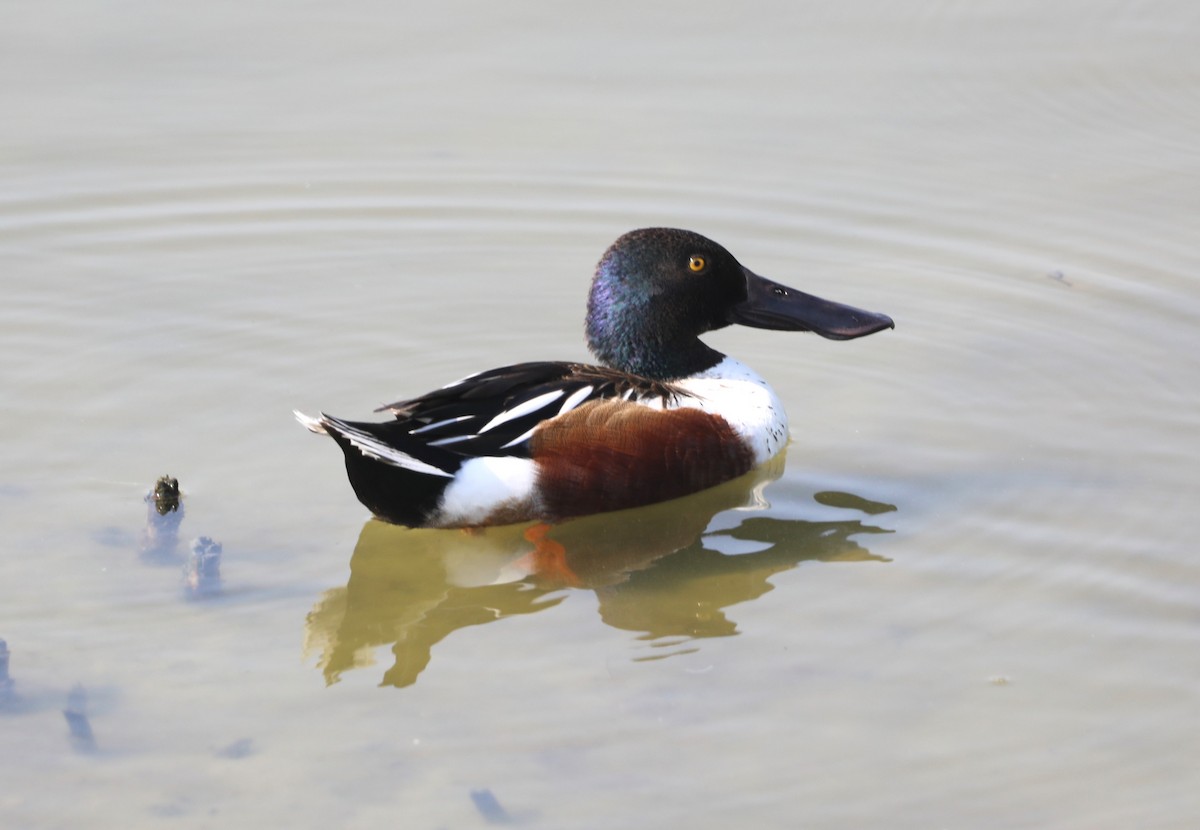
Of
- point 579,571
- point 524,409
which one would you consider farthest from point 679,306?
point 579,571

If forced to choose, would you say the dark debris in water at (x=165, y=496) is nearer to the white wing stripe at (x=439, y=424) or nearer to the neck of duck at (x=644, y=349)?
the white wing stripe at (x=439, y=424)

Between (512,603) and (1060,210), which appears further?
(1060,210)

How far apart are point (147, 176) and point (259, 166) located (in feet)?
2.06

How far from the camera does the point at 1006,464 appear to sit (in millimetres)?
6875

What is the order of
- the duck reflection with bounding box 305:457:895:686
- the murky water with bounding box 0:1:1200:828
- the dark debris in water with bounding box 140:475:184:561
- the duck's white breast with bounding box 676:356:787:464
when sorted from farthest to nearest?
the duck's white breast with bounding box 676:356:787:464 < the dark debris in water with bounding box 140:475:184:561 < the duck reflection with bounding box 305:457:895:686 < the murky water with bounding box 0:1:1200:828

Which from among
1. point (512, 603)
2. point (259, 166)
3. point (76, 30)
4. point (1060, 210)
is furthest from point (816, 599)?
point (76, 30)

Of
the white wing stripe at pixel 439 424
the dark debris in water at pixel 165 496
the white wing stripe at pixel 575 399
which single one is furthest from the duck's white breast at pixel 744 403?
the dark debris in water at pixel 165 496

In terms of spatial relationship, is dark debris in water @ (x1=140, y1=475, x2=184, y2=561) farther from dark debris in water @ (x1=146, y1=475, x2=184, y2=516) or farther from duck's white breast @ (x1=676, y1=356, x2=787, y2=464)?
duck's white breast @ (x1=676, y1=356, x2=787, y2=464)

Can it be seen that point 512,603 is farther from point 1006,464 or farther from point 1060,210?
point 1060,210

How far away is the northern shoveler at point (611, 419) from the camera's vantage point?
20.9 ft

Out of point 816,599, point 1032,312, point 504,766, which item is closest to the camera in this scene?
point 504,766

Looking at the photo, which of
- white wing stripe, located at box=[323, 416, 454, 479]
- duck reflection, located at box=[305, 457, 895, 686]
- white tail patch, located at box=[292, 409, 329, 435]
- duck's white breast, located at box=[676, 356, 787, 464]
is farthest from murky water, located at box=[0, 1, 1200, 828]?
white tail patch, located at box=[292, 409, 329, 435]

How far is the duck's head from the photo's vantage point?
7.15 metres

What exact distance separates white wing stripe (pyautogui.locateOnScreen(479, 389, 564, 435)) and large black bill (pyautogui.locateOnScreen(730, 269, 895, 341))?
122 cm
